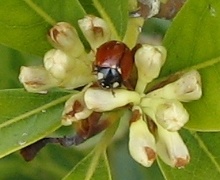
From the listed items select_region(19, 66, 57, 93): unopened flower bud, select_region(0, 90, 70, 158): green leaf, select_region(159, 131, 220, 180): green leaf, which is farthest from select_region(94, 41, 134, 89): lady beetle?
select_region(159, 131, 220, 180): green leaf

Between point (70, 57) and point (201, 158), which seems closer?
point (70, 57)

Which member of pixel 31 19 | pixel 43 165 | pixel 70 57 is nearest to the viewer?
pixel 70 57

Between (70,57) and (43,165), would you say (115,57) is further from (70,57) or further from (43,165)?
(43,165)

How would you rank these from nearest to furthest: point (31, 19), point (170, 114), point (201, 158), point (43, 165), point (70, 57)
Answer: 1. point (170, 114)
2. point (70, 57)
3. point (31, 19)
4. point (201, 158)
5. point (43, 165)

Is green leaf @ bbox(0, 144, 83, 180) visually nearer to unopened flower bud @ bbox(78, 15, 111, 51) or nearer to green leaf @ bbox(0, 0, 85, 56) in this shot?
green leaf @ bbox(0, 0, 85, 56)

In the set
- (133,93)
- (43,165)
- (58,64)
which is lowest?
(43,165)

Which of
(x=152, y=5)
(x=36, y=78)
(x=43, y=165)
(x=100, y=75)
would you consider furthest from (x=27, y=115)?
(x=43, y=165)

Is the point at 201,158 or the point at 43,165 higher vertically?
the point at 201,158
